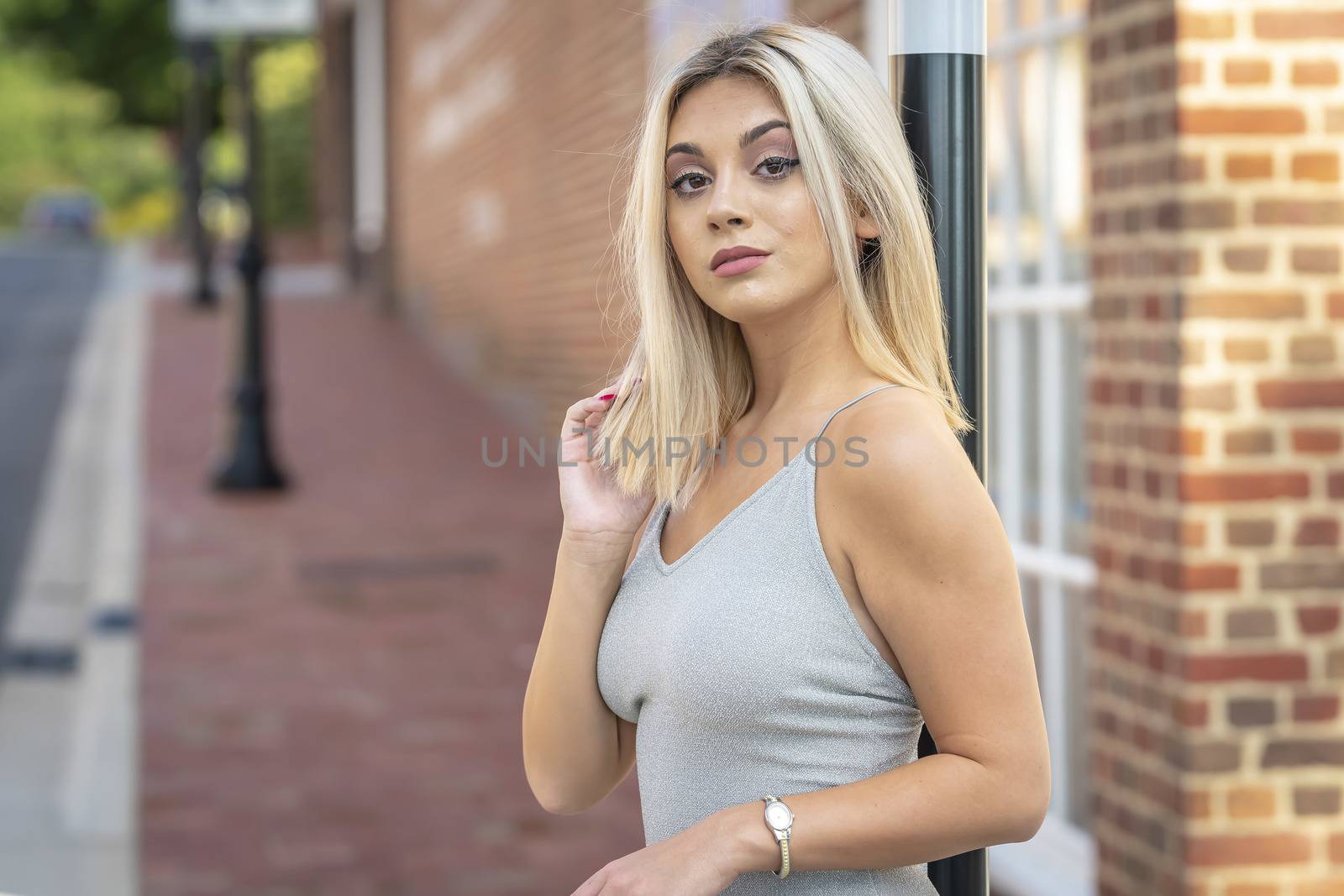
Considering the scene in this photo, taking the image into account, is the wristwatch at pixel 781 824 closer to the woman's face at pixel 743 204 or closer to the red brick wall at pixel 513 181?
the woman's face at pixel 743 204

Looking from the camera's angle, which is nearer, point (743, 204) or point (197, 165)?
point (743, 204)

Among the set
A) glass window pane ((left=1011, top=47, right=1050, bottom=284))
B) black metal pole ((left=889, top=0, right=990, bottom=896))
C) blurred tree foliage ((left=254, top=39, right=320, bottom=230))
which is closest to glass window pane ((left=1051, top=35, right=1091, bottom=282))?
glass window pane ((left=1011, top=47, right=1050, bottom=284))

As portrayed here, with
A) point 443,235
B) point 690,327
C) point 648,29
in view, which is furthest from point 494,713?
point 443,235

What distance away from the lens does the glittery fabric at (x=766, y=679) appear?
1.57 metres

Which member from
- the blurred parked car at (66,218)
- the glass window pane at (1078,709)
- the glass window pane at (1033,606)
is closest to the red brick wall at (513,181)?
the glass window pane at (1033,606)

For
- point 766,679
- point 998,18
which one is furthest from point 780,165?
point 998,18

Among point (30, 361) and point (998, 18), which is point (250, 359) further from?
point (998, 18)

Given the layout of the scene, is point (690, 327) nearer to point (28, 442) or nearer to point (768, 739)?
point (768, 739)

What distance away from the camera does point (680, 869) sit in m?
1.56

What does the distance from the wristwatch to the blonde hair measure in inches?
15.1

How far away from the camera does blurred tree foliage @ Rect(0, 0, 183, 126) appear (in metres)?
44.0

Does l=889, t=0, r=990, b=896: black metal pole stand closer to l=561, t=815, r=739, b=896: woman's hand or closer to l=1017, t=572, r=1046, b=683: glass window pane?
l=561, t=815, r=739, b=896: woman's hand

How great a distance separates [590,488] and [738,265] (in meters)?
0.34

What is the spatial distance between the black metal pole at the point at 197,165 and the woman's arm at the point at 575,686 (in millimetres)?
14197
